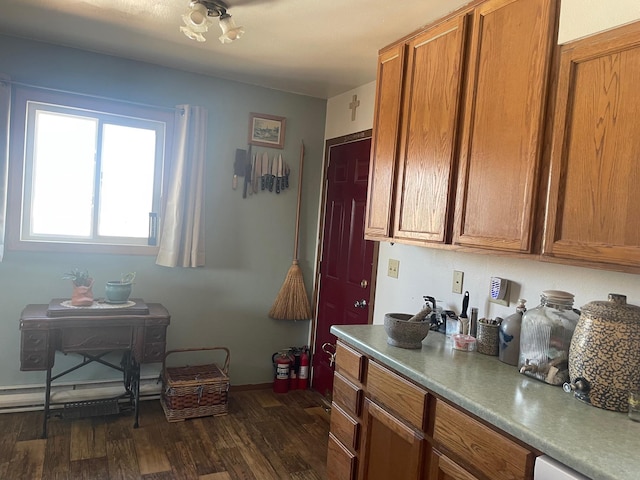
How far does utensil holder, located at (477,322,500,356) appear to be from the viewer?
1.83 metres

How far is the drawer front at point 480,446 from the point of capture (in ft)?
3.94

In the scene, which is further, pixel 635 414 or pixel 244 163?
pixel 244 163

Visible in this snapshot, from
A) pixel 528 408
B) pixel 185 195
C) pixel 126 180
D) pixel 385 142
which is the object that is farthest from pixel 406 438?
pixel 126 180

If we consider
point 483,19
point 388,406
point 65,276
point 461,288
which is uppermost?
point 483,19

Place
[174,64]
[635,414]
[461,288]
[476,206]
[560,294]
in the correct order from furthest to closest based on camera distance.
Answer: [174,64] < [461,288] < [476,206] < [560,294] < [635,414]

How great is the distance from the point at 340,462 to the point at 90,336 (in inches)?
64.4

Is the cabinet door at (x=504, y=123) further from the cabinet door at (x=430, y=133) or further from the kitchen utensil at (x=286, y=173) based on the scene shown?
the kitchen utensil at (x=286, y=173)

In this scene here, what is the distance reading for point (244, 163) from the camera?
3.43 m

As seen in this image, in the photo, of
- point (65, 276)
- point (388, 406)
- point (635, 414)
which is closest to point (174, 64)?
point (65, 276)

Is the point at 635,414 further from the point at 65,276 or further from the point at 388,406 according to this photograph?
the point at 65,276

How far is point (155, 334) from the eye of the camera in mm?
2828

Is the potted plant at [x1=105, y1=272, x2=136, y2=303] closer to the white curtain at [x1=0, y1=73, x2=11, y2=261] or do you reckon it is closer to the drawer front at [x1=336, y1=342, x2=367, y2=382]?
the white curtain at [x1=0, y1=73, x2=11, y2=261]

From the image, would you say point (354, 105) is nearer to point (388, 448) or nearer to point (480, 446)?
point (388, 448)

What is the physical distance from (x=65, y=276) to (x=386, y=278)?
2.08 metres
